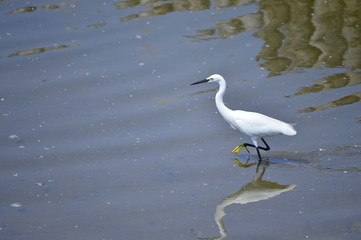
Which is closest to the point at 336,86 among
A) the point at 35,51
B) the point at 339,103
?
the point at 339,103

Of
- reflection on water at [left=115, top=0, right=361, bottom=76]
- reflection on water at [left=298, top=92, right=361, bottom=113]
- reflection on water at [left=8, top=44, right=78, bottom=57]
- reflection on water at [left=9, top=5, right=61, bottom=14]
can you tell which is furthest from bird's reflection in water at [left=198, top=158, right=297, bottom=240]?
reflection on water at [left=9, top=5, right=61, bottom=14]

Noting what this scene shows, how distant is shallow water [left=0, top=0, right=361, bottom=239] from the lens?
857 centimetres

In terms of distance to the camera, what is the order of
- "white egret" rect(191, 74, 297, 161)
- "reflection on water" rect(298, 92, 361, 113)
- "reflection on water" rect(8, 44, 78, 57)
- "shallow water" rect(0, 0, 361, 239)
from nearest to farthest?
"shallow water" rect(0, 0, 361, 239), "white egret" rect(191, 74, 297, 161), "reflection on water" rect(298, 92, 361, 113), "reflection on water" rect(8, 44, 78, 57)

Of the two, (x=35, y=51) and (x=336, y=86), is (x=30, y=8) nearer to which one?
(x=35, y=51)

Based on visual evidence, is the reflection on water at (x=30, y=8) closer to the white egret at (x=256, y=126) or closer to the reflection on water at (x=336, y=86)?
the reflection on water at (x=336, y=86)

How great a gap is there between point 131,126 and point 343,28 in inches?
235

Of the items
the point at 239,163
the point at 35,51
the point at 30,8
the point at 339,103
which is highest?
the point at 30,8

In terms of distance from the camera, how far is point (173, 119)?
11.7 metres

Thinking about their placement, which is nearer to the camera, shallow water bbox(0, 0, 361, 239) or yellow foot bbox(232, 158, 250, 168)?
shallow water bbox(0, 0, 361, 239)

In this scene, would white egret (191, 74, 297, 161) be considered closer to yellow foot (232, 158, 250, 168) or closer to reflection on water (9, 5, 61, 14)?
yellow foot (232, 158, 250, 168)

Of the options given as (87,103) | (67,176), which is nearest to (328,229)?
(67,176)

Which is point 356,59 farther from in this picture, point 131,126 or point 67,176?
point 67,176

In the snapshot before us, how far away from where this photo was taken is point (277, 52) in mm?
13742

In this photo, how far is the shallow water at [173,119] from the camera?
28.1ft
